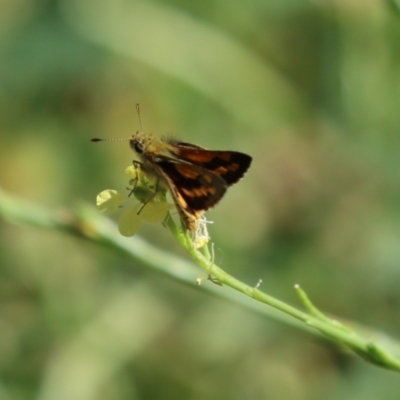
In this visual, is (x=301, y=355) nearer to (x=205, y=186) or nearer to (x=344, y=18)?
(x=344, y=18)

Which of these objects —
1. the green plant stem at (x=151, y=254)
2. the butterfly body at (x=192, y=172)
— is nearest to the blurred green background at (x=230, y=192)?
the green plant stem at (x=151, y=254)

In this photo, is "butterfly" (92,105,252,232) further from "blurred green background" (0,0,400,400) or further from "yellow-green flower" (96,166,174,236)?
"blurred green background" (0,0,400,400)

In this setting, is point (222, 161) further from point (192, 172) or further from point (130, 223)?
point (130, 223)

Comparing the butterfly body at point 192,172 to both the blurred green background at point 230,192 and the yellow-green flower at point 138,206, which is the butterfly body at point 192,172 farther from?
the blurred green background at point 230,192

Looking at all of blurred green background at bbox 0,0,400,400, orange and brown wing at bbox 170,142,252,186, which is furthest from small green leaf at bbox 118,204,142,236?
blurred green background at bbox 0,0,400,400

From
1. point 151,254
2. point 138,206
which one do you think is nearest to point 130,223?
point 138,206
